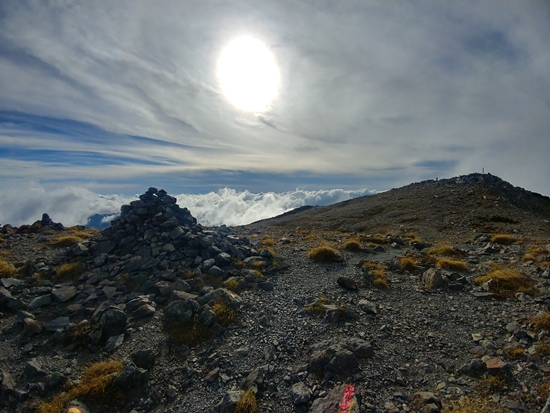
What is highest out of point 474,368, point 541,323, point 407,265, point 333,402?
point 407,265

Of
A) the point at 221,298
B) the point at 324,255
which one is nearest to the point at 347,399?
the point at 221,298

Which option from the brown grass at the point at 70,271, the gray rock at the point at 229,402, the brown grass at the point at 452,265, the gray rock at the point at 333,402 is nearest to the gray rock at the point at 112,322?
the gray rock at the point at 229,402

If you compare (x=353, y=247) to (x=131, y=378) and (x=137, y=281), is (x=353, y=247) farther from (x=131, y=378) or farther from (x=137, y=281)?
(x=131, y=378)

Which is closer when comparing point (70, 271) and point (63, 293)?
point (63, 293)

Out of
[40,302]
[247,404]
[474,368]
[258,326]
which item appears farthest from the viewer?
[40,302]

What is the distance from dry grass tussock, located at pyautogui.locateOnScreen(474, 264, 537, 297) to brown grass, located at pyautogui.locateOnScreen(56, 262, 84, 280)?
75.5 ft

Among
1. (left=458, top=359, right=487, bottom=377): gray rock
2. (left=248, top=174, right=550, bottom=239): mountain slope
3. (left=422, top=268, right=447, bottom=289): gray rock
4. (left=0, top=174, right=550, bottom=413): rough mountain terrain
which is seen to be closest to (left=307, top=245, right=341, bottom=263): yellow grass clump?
(left=0, top=174, right=550, bottom=413): rough mountain terrain

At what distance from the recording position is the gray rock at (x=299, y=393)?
28.0ft

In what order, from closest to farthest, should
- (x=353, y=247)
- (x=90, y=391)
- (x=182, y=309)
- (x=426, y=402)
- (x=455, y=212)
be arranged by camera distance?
(x=426, y=402) → (x=90, y=391) → (x=182, y=309) → (x=353, y=247) → (x=455, y=212)

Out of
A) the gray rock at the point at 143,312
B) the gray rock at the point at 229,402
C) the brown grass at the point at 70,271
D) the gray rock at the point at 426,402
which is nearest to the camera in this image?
the gray rock at the point at 426,402

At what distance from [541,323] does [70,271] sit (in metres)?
23.3

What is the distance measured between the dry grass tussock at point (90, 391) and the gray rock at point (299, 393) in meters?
5.47

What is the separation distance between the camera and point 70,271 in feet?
58.6

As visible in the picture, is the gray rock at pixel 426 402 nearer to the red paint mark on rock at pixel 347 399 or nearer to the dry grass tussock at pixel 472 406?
the dry grass tussock at pixel 472 406
